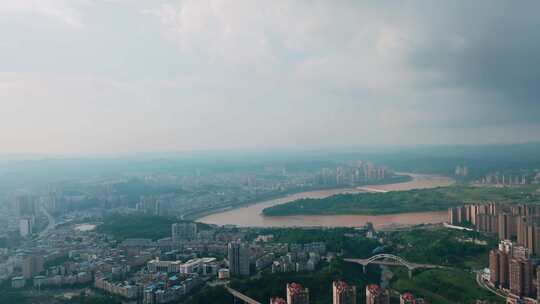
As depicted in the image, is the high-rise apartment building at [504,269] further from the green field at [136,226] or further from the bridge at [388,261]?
the green field at [136,226]

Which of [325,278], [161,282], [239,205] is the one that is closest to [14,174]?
[239,205]

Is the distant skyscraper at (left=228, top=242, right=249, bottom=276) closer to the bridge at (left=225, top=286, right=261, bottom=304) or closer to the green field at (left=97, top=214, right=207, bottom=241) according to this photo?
the bridge at (left=225, top=286, right=261, bottom=304)

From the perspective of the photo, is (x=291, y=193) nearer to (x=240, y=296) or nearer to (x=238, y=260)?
(x=238, y=260)

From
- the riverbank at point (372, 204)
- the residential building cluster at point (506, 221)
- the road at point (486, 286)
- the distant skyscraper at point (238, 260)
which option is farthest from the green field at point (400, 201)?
the road at point (486, 286)

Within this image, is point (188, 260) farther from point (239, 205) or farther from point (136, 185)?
point (136, 185)

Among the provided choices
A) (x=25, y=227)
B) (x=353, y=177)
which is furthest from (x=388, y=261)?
(x=353, y=177)

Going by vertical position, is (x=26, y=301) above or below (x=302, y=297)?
below
